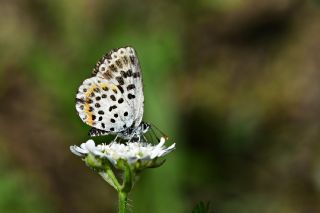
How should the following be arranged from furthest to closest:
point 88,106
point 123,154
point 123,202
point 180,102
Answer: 1. point 180,102
2. point 88,106
3. point 123,154
4. point 123,202

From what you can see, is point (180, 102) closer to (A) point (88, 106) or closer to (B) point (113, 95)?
(B) point (113, 95)

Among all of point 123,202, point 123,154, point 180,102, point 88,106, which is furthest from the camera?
point 180,102

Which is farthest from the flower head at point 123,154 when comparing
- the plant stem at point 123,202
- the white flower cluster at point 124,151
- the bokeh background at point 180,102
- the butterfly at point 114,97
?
the bokeh background at point 180,102

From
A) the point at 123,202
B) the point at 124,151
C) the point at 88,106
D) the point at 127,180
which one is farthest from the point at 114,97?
the point at 123,202

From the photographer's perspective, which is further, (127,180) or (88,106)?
(88,106)

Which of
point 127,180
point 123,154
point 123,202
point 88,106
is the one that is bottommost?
point 123,202

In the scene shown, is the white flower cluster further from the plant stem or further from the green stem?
the plant stem

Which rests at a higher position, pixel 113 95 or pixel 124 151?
pixel 113 95

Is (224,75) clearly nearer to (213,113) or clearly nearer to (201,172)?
(213,113)

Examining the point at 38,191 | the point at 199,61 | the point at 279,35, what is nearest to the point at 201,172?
the point at 38,191
